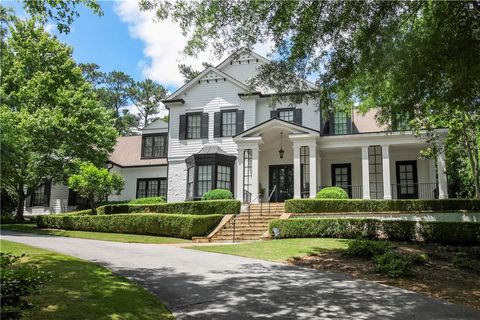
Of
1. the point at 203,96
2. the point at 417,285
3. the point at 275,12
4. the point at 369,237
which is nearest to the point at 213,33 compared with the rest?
the point at 275,12

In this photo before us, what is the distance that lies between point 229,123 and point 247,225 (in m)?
8.74

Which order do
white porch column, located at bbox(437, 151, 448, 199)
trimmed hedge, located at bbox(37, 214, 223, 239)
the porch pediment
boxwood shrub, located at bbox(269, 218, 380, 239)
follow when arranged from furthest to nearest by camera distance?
the porch pediment
white porch column, located at bbox(437, 151, 448, 199)
trimmed hedge, located at bbox(37, 214, 223, 239)
boxwood shrub, located at bbox(269, 218, 380, 239)

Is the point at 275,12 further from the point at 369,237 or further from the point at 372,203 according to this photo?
the point at 372,203

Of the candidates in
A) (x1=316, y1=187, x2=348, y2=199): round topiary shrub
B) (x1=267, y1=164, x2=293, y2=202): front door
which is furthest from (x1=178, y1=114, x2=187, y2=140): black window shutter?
(x1=316, y1=187, x2=348, y2=199): round topiary shrub

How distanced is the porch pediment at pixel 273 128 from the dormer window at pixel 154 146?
30.8 feet

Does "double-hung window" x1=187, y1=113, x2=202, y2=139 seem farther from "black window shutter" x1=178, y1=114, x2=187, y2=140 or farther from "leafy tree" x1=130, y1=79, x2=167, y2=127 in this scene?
"leafy tree" x1=130, y1=79, x2=167, y2=127

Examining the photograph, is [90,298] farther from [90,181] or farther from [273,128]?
[90,181]

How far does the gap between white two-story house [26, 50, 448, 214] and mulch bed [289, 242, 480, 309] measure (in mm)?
7967

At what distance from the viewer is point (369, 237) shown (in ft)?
50.3

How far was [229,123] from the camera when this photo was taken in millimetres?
25500

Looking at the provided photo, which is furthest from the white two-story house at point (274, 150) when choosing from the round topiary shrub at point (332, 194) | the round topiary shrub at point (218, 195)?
the round topiary shrub at point (332, 194)

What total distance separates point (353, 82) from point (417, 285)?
19.3 feet

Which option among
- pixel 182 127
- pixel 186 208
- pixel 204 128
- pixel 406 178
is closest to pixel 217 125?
pixel 204 128

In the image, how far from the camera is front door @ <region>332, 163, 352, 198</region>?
2430 cm
